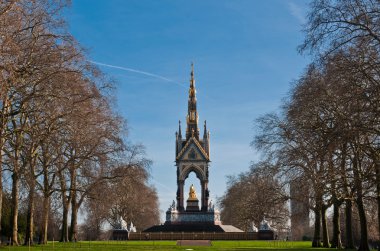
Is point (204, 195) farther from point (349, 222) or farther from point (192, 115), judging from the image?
point (349, 222)

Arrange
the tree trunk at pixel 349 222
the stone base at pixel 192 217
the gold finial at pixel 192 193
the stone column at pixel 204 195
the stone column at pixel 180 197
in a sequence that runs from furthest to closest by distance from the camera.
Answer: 1. the gold finial at pixel 192 193
2. the stone column at pixel 180 197
3. the stone column at pixel 204 195
4. the stone base at pixel 192 217
5. the tree trunk at pixel 349 222

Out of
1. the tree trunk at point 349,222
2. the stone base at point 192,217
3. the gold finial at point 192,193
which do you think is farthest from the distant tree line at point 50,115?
the gold finial at point 192,193

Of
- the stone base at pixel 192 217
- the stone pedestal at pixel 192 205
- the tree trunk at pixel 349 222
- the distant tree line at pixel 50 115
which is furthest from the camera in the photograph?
the stone pedestal at pixel 192 205

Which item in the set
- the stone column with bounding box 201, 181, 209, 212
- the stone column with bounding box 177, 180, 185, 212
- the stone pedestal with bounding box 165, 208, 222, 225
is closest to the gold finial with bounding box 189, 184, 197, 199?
the stone column with bounding box 177, 180, 185, 212

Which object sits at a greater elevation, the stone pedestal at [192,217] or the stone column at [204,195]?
the stone column at [204,195]

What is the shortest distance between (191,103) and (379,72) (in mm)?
61870

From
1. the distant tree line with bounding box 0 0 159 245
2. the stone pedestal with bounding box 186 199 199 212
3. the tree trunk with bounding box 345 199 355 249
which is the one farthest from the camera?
the stone pedestal with bounding box 186 199 199 212

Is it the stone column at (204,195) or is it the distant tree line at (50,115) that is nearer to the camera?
the distant tree line at (50,115)

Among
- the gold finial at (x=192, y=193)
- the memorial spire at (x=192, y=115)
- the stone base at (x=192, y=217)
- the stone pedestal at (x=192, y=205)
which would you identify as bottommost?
the stone base at (x=192, y=217)

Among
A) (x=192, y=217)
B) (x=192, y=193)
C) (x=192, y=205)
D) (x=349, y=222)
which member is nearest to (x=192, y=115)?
(x=192, y=193)

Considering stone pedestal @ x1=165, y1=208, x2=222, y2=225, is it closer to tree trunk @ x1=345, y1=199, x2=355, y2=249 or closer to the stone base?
the stone base

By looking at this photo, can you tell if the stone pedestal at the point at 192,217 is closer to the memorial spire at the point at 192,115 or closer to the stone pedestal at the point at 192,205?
the stone pedestal at the point at 192,205

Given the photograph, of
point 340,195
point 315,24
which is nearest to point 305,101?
point 340,195

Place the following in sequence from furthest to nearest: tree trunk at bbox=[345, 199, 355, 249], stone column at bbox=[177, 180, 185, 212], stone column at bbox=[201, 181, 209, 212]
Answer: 1. stone column at bbox=[177, 180, 185, 212]
2. stone column at bbox=[201, 181, 209, 212]
3. tree trunk at bbox=[345, 199, 355, 249]
